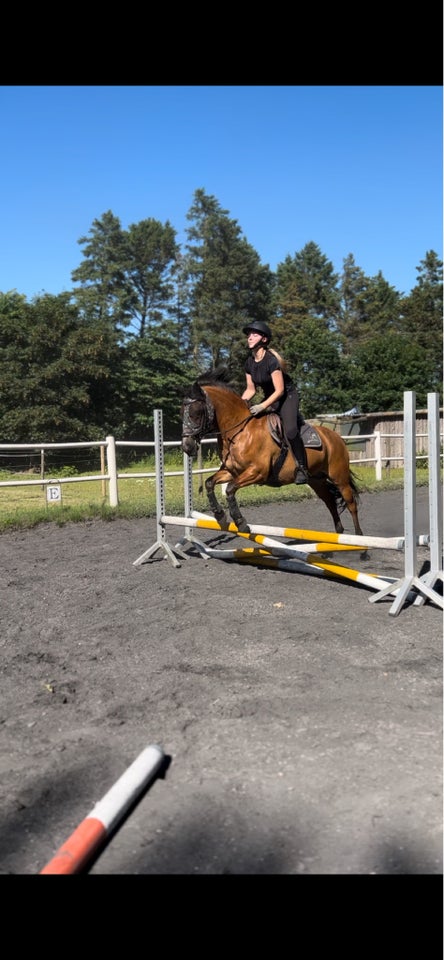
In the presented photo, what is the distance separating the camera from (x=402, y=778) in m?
2.32

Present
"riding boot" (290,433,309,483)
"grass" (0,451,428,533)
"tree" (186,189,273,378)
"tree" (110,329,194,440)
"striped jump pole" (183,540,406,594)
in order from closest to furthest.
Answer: "striped jump pole" (183,540,406,594) → "riding boot" (290,433,309,483) → "grass" (0,451,428,533) → "tree" (110,329,194,440) → "tree" (186,189,273,378)

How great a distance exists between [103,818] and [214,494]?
431 centimetres

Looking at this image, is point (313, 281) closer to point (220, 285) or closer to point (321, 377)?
point (220, 285)

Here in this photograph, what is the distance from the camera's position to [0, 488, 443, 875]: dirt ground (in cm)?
197

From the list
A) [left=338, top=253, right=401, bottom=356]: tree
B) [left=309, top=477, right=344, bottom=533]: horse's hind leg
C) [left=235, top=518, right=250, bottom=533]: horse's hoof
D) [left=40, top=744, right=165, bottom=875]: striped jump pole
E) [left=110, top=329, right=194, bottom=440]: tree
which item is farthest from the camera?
[left=338, top=253, right=401, bottom=356]: tree

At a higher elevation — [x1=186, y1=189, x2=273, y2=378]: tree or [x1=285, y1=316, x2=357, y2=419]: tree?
[x1=186, y1=189, x2=273, y2=378]: tree

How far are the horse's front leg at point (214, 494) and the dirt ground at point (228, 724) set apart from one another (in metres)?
0.61

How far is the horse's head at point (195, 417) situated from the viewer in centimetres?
600

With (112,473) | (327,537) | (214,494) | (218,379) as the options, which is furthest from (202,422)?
(112,473)

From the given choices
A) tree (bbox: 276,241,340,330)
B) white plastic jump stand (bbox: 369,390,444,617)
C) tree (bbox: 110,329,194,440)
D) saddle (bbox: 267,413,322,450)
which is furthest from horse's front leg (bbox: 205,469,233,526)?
tree (bbox: 276,241,340,330)

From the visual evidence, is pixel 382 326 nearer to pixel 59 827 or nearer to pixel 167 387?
pixel 167 387

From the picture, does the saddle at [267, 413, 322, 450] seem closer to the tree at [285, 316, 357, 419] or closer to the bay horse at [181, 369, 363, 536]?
the bay horse at [181, 369, 363, 536]

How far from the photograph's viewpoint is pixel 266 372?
6.07m
